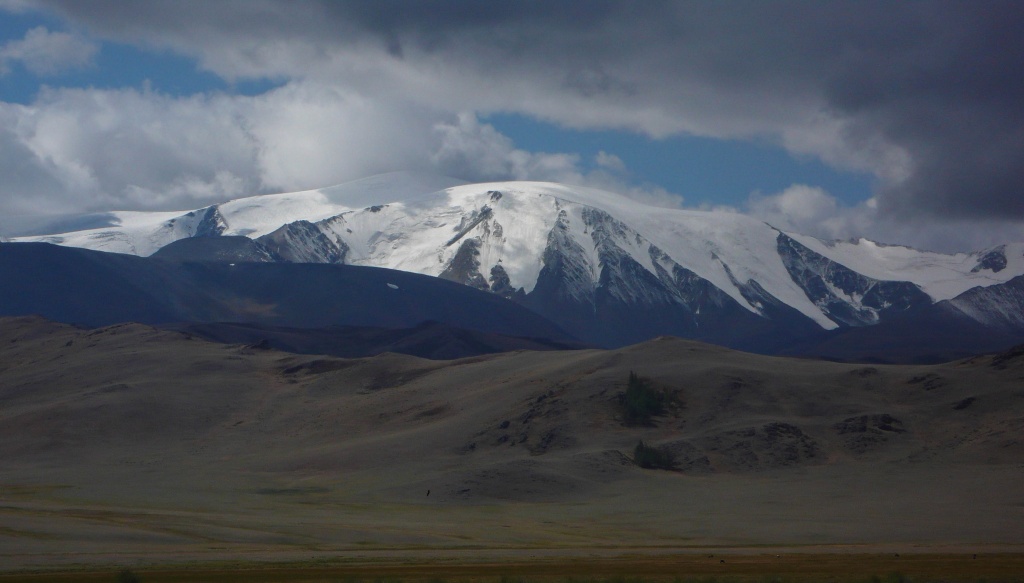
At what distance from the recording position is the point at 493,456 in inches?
4126

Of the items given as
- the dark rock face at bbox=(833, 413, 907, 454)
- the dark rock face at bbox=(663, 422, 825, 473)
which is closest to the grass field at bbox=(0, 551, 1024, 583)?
the dark rock face at bbox=(663, 422, 825, 473)

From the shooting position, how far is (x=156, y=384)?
147 metres

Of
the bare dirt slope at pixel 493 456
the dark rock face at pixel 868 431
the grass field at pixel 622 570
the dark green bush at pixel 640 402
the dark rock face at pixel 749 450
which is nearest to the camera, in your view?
the grass field at pixel 622 570

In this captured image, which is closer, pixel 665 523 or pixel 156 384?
pixel 665 523

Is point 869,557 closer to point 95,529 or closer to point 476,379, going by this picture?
point 95,529

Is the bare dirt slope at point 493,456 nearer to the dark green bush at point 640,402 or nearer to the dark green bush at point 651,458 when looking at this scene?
the dark green bush at point 640,402

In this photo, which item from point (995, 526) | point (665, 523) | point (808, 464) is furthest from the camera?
point (808, 464)

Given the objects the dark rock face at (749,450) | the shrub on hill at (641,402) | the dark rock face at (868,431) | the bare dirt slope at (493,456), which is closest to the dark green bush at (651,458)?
the dark rock face at (749,450)

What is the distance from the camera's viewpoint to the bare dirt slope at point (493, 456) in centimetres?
6412

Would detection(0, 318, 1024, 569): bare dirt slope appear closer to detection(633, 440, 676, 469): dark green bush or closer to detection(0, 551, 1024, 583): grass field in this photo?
detection(633, 440, 676, 469): dark green bush

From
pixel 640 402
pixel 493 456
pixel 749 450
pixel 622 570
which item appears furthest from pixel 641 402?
pixel 622 570

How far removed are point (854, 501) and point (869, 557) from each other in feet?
102

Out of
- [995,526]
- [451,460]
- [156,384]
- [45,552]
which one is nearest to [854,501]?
[995,526]

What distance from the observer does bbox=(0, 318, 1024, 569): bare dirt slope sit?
64.1 m
